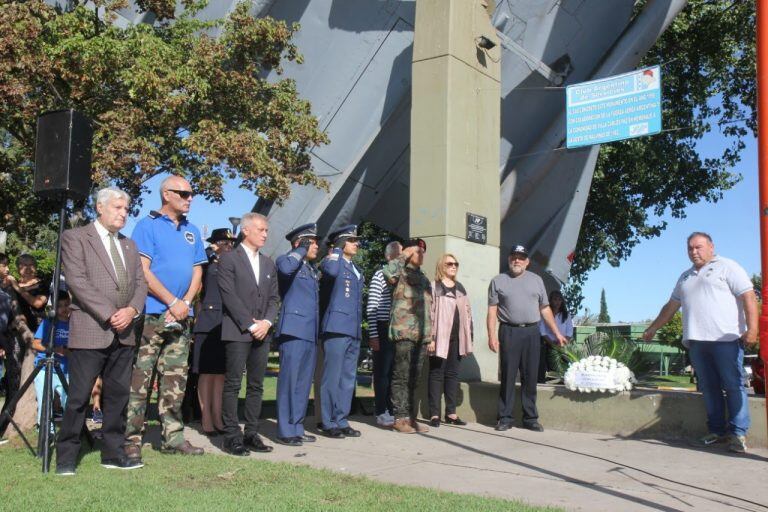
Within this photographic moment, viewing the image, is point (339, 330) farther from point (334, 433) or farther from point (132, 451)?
point (132, 451)

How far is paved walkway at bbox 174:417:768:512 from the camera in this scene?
424 cm

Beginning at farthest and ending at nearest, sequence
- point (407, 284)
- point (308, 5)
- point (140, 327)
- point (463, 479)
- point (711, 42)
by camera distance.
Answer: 1. point (711, 42)
2. point (308, 5)
3. point (407, 284)
4. point (140, 327)
5. point (463, 479)

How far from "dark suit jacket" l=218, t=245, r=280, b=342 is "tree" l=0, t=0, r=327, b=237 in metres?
6.71

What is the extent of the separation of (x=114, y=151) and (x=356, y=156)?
4949 millimetres

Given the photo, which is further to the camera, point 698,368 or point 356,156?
point 356,156

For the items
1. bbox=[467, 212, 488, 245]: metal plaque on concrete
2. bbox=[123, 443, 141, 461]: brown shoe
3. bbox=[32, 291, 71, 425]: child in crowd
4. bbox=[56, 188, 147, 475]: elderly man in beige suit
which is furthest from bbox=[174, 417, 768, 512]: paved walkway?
bbox=[467, 212, 488, 245]: metal plaque on concrete

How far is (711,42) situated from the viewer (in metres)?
19.7

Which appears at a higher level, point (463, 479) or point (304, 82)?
point (304, 82)

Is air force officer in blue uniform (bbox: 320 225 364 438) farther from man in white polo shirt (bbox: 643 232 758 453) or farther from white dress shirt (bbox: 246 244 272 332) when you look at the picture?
man in white polo shirt (bbox: 643 232 758 453)

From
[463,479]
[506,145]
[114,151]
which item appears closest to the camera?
[463,479]

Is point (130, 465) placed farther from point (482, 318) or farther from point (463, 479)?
point (482, 318)

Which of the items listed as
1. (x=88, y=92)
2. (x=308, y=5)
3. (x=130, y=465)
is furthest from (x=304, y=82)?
(x=130, y=465)

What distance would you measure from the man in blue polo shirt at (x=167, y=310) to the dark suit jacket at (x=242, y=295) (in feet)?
0.77

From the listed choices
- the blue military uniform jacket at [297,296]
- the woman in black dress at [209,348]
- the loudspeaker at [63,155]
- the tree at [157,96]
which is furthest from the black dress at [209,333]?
the tree at [157,96]
